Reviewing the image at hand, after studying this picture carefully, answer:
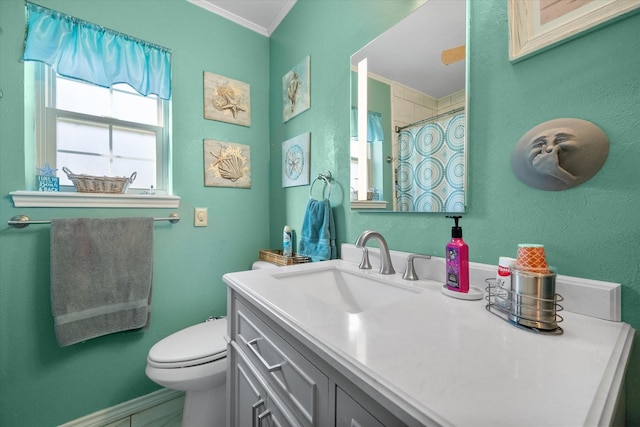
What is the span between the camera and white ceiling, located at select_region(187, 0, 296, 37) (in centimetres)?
167

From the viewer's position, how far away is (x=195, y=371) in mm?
1118

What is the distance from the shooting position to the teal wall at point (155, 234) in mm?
1186

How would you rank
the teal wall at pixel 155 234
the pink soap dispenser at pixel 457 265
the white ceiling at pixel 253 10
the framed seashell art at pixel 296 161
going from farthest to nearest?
the white ceiling at pixel 253 10 → the framed seashell art at pixel 296 161 → the teal wall at pixel 155 234 → the pink soap dispenser at pixel 457 265

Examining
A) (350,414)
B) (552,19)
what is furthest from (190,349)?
(552,19)

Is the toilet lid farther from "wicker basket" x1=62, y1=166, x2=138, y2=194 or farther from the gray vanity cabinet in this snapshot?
"wicker basket" x1=62, y1=166, x2=138, y2=194

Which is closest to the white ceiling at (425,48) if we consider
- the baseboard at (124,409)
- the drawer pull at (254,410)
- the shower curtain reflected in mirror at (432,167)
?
the shower curtain reflected in mirror at (432,167)

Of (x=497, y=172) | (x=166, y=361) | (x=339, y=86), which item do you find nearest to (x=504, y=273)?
(x=497, y=172)

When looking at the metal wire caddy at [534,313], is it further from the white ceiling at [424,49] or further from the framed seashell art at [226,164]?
the framed seashell art at [226,164]

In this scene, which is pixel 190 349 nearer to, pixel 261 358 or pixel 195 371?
pixel 195 371

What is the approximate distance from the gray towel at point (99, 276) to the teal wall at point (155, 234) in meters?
0.10

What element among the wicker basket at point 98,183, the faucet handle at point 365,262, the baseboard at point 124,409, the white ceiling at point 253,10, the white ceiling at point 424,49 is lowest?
the baseboard at point 124,409

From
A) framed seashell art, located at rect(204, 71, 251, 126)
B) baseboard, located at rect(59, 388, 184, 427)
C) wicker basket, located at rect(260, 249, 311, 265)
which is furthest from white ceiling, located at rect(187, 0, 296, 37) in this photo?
baseboard, located at rect(59, 388, 184, 427)

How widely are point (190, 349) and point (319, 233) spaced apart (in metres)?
0.82

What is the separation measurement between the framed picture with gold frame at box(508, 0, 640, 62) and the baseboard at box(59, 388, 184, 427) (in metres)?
2.27
